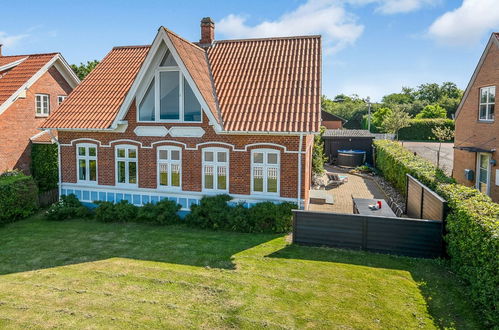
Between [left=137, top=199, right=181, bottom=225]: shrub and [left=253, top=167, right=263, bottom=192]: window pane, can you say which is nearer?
[left=253, top=167, right=263, bottom=192]: window pane

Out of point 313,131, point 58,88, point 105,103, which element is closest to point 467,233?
point 313,131

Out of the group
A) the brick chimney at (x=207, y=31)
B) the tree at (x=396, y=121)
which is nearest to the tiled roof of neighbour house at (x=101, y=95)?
the brick chimney at (x=207, y=31)

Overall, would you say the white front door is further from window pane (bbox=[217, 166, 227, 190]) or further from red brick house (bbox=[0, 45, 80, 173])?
red brick house (bbox=[0, 45, 80, 173])

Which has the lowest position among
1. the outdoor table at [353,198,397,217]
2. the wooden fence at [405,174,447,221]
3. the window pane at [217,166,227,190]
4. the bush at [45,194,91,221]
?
the bush at [45,194,91,221]

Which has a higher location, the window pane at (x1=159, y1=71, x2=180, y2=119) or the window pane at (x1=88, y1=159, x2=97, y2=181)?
the window pane at (x1=159, y1=71, x2=180, y2=119)

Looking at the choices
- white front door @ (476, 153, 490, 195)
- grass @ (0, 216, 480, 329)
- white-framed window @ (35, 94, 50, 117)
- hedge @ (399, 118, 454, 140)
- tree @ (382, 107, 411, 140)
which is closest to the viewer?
grass @ (0, 216, 480, 329)

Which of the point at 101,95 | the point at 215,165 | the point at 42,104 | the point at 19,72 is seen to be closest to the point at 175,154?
the point at 215,165

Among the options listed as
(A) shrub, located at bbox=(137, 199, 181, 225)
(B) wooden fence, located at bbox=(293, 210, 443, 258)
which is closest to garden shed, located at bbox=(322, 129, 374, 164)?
(A) shrub, located at bbox=(137, 199, 181, 225)
